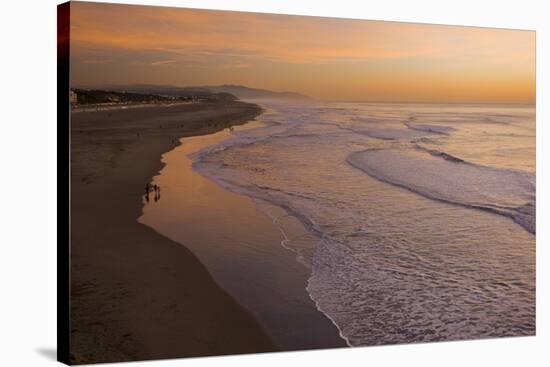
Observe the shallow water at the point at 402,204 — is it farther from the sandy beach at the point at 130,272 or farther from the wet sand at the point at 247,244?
→ the sandy beach at the point at 130,272

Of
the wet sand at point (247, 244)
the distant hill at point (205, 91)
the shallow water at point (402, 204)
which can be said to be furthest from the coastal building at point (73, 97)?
the shallow water at point (402, 204)

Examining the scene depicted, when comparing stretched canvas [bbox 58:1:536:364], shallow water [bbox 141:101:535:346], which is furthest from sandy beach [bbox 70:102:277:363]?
shallow water [bbox 141:101:535:346]

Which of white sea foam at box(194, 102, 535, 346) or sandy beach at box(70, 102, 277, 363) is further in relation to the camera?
white sea foam at box(194, 102, 535, 346)

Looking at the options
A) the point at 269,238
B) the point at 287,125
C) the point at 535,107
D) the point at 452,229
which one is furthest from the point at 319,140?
the point at 535,107

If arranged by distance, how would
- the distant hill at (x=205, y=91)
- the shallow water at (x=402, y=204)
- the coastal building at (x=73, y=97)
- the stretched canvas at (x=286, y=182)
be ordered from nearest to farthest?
the coastal building at (x=73, y=97) < the stretched canvas at (x=286, y=182) < the distant hill at (x=205, y=91) < the shallow water at (x=402, y=204)

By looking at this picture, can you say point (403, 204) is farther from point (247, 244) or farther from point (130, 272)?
point (130, 272)

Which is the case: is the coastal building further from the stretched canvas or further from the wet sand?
the wet sand
